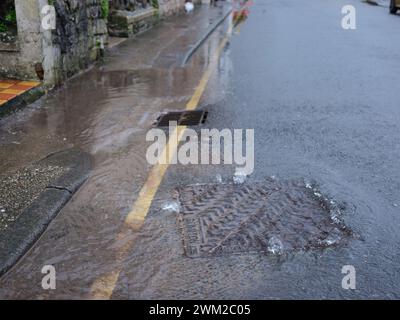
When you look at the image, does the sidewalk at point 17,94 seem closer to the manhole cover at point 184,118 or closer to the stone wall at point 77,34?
the stone wall at point 77,34

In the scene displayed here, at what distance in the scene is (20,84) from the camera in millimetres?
7984

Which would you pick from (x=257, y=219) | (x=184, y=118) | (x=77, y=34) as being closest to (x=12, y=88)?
(x=77, y=34)

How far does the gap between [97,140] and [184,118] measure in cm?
138

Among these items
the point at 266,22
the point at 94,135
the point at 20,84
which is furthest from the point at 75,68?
the point at 266,22

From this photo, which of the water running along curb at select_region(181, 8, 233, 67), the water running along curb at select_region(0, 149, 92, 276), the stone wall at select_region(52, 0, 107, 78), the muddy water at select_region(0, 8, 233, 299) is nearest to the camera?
the muddy water at select_region(0, 8, 233, 299)

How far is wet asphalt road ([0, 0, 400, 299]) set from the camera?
3652mm

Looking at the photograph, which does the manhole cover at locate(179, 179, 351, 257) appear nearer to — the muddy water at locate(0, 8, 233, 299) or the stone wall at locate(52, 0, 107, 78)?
the muddy water at locate(0, 8, 233, 299)

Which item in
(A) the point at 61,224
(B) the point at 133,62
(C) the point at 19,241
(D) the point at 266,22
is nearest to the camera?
(C) the point at 19,241

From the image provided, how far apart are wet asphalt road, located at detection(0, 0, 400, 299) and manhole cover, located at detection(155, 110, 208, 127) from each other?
0.58 feet

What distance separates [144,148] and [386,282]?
3.26 m

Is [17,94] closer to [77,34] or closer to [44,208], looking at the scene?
[77,34]

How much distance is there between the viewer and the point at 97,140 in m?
6.31

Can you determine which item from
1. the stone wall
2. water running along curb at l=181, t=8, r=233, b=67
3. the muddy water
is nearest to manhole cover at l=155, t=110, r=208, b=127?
the muddy water

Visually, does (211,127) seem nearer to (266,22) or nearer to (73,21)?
(73,21)
